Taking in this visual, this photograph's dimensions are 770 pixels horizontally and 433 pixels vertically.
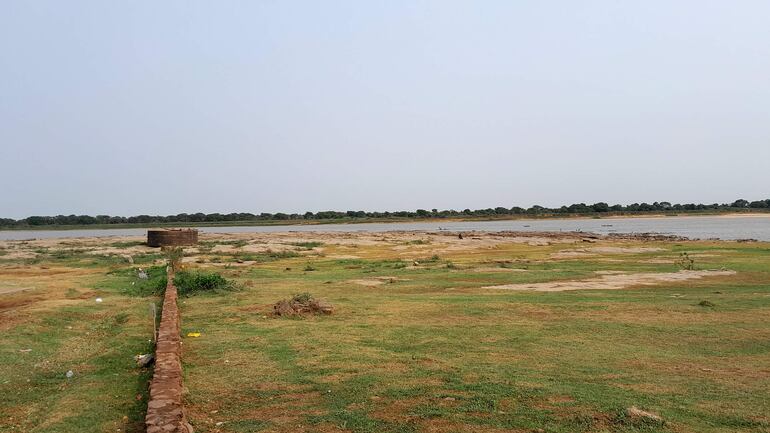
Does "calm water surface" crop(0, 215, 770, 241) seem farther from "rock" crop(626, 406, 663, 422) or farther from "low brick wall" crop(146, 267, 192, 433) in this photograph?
"low brick wall" crop(146, 267, 192, 433)

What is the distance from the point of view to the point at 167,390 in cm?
652

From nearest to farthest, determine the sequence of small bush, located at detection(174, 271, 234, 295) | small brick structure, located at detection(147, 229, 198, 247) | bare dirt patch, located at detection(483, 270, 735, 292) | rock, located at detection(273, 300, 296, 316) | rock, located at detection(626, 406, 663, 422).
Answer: rock, located at detection(626, 406, 663, 422) < rock, located at detection(273, 300, 296, 316) < small bush, located at detection(174, 271, 234, 295) < bare dirt patch, located at detection(483, 270, 735, 292) < small brick structure, located at detection(147, 229, 198, 247)

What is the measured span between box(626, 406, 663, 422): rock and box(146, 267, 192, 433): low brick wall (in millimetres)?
4337

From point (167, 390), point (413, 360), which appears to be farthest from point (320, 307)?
point (167, 390)

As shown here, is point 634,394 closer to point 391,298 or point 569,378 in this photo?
point 569,378

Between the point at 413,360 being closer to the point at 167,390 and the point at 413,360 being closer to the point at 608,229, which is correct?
the point at 167,390

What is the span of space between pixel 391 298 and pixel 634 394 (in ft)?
30.0

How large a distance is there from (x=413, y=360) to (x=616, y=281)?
41.7 feet

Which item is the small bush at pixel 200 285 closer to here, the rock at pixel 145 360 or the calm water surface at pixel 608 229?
the rock at pixel 145 360

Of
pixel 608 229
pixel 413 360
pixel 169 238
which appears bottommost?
pixel 608 229

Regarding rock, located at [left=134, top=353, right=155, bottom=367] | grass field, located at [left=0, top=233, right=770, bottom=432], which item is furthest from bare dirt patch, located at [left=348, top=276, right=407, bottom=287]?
rock, located at [left=134, top=353, right=155, bottom=367]

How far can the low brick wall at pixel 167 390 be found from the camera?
549 centimetres

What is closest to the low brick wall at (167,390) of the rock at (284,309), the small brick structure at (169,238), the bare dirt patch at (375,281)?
the rock at (284,309)

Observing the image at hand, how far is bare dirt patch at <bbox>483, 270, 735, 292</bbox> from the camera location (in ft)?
57.5
